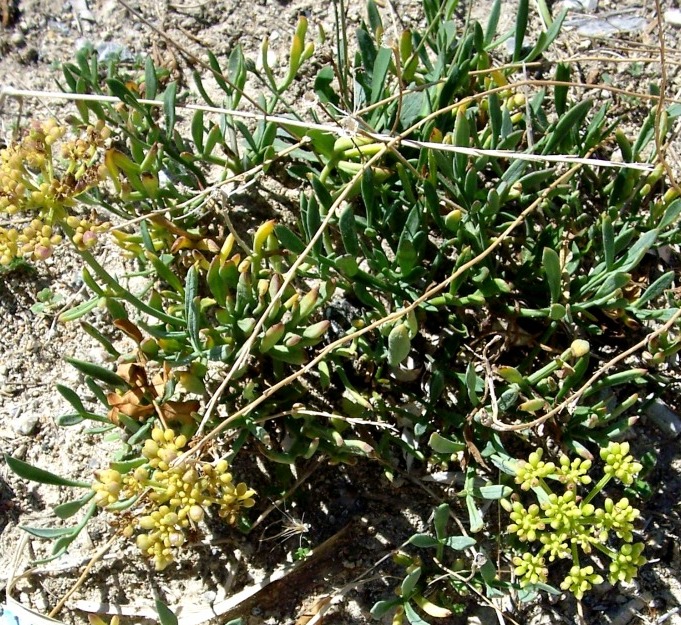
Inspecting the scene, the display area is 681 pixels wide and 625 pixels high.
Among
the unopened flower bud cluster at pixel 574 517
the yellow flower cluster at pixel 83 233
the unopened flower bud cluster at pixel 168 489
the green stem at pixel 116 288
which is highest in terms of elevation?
the yellow flower cluster at pixel 83 233

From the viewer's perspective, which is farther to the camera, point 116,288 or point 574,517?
point 116,288

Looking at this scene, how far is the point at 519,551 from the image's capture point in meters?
2.55

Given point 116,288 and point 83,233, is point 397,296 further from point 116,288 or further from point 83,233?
point 83,233

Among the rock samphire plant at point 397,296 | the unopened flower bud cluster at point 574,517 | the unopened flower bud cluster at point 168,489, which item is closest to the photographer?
the unopened flower bud cluster at point 168,489

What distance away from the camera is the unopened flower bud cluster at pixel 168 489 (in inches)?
Result: 78.4

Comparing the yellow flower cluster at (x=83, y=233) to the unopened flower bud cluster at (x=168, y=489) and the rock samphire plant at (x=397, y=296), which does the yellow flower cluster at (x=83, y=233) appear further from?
the unopened flower bud cluster at (x=168, y=489)

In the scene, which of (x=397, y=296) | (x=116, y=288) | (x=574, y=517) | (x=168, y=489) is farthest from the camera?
(x=397, y=296)

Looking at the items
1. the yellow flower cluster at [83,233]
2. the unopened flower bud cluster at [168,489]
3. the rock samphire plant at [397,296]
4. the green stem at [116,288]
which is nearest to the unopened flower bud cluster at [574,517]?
the rock samphire plant at [397,296]

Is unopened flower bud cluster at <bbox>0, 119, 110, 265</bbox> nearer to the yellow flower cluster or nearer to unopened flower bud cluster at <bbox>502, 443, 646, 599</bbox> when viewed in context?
the yellow flower cluster

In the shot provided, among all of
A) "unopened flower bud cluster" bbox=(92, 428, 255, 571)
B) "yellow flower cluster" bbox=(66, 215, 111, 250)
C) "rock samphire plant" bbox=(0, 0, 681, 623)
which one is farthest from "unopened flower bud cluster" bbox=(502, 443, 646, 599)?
"yellow flower cluster" bbox=(66, 215, 111, 250)

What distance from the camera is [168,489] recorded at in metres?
1.98

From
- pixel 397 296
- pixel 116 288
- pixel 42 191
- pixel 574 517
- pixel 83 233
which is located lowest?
pixel 574 517

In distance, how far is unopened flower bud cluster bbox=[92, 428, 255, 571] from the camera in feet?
6.53

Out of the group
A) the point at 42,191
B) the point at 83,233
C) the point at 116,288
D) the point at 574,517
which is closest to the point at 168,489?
the point at 116,288
